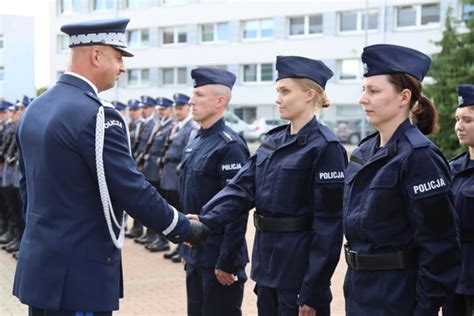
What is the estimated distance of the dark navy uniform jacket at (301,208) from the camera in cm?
360

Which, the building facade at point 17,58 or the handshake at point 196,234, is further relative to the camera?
the building facade at point 17,58

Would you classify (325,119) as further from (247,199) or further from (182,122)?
(247,199)

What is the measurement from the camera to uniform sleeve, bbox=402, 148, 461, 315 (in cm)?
291

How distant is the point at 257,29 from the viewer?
3766 centimetres

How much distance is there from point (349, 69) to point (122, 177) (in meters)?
33.2

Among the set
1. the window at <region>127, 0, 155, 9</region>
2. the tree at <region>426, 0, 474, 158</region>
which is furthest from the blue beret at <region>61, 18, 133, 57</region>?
the window at <region>127, 0, 155, 9</region>

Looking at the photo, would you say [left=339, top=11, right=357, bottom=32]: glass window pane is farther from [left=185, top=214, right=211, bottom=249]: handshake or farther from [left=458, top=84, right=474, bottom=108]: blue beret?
[left=185, top=214, right=211, bottom=249]: handshake

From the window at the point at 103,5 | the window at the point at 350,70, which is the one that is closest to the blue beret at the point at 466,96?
the window at the point at 350,70

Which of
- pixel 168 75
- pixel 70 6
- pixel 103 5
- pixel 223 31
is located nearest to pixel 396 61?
pixel 223 31

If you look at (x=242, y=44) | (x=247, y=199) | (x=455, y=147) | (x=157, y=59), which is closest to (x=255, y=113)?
(x=242, y=44)

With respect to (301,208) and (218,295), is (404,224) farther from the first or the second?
(218,295)

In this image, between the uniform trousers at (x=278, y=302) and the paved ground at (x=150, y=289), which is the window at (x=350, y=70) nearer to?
the paved ground at (x=150, y=289)

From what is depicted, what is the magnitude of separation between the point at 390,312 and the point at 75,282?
147 cm

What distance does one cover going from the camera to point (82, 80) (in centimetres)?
324
